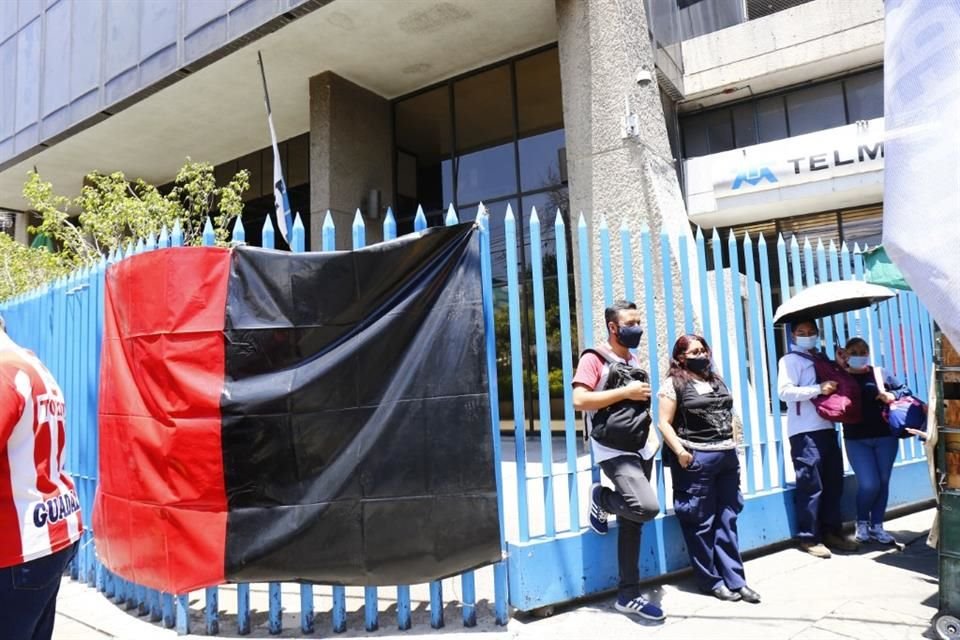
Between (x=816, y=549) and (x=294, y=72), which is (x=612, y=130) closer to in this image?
(x=816, y=549)

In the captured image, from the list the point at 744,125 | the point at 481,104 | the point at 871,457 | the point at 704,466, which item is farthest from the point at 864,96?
the point at 704,466

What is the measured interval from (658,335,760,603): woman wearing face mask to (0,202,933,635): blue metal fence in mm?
273

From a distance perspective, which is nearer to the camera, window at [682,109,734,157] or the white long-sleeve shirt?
the white long-sleeve shirt

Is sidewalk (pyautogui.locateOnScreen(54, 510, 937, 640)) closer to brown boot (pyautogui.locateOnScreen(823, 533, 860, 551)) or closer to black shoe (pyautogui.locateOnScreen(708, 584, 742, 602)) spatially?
black shoe (pyautogui.locateOnScreen(708, 584, 742, 602))

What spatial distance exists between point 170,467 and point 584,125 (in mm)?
6327

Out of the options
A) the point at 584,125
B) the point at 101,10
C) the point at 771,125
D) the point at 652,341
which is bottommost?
the point at 652,341

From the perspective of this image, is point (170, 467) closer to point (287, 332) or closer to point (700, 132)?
point (287, 332)

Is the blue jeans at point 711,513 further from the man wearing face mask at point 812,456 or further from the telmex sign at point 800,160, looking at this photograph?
the telmex sign at point 800,160

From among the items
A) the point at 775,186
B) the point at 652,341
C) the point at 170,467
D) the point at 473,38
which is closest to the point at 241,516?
the point at 170,467

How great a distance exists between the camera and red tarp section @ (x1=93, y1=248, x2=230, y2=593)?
350 centimetres

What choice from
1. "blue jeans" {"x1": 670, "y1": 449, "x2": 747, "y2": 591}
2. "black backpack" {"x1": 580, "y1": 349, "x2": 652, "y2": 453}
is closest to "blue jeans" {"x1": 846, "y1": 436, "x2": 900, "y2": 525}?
"blue jeans" {"x1": 670, "y1": 449, "x2": 747, "y2": 591}

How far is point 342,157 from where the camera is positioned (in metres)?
10.8

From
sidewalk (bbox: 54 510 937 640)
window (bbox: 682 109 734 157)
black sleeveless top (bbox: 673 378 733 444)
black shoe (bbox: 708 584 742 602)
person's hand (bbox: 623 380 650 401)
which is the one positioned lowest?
sidewalk (bbox: 54 510 937 640)

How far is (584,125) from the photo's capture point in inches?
315
